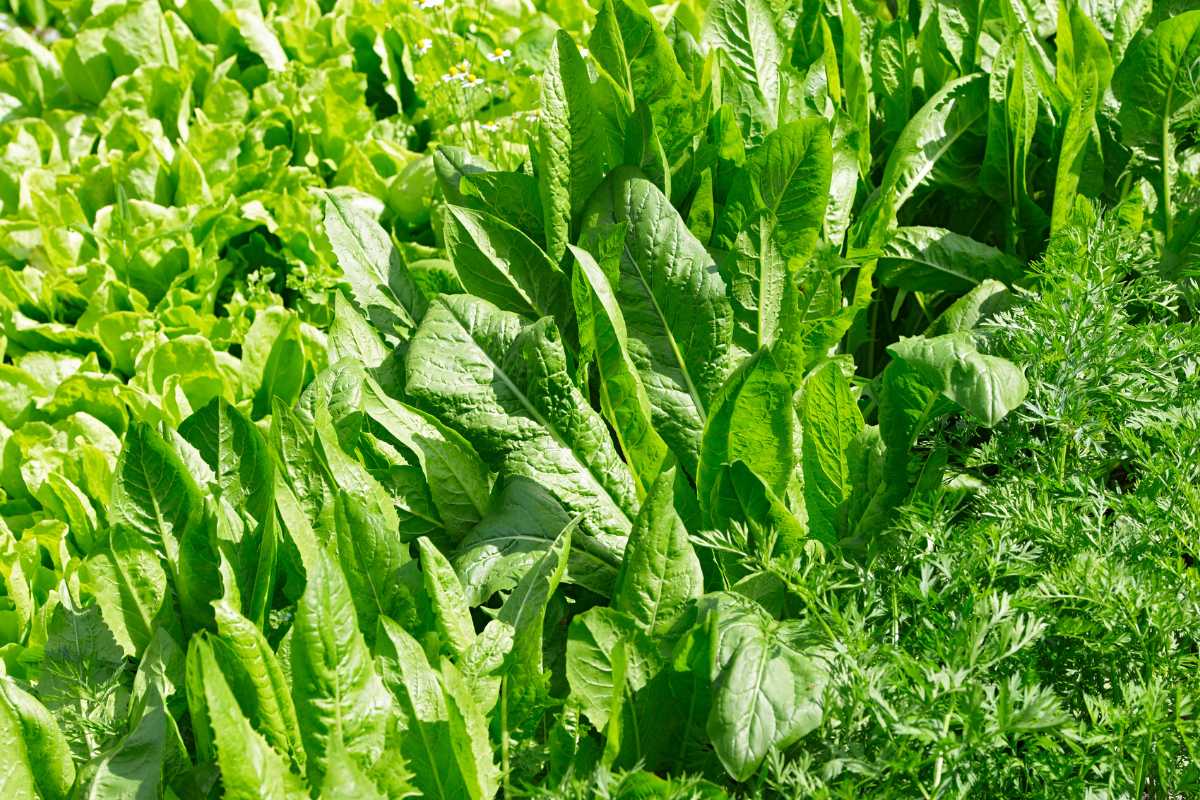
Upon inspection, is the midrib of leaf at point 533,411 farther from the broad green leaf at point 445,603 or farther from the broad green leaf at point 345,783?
the broad green leaf at point 345,783

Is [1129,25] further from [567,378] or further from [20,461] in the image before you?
[20,461]

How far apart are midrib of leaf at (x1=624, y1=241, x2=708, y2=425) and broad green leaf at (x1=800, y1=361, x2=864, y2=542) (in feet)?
0.64

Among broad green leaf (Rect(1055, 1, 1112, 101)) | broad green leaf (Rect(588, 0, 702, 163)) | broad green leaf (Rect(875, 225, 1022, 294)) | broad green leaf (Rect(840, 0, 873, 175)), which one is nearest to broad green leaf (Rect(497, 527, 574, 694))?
broad green leaf (Rect(588, 0, 702, 163))

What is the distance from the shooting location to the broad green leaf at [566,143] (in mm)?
2281

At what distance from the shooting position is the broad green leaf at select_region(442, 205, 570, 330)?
233 centimetres

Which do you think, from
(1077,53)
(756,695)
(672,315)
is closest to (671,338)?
(672,315)

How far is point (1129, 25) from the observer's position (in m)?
2.96

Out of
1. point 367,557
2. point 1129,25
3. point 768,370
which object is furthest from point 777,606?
point 1129,25

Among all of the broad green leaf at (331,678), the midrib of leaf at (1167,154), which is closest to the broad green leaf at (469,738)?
the broad green leaf at (331,678)

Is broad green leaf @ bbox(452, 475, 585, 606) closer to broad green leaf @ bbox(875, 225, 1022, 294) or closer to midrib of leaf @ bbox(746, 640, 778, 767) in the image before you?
midrib of leaf @ bbox(746, 640, 778, 767)

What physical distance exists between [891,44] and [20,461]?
7.47ft

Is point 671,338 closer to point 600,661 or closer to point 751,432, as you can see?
point 751,432

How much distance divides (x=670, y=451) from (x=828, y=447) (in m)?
0.29

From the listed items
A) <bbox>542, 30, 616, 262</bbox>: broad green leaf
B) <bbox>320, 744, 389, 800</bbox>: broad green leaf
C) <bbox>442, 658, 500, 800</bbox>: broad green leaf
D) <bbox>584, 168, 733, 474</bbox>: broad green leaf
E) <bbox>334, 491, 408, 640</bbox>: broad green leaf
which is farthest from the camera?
<bbox>542, 30, 616, 262</bbox>: broad green leaf
